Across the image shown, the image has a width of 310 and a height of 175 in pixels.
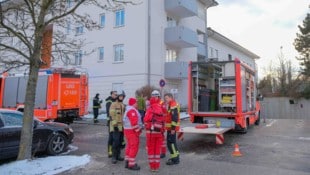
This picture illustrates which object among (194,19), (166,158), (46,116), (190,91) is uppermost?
(194,19)

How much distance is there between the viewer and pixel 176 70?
25812mm

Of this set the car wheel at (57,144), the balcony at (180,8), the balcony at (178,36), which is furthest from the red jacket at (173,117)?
the balcony at (180,8)

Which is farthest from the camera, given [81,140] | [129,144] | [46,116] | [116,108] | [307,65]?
[307,65]

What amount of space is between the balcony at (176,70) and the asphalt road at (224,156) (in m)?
12.6

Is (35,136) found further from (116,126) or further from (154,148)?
(154,148)

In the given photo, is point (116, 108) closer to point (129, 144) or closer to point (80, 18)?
point (129, 144)

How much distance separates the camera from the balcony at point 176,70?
2569cm

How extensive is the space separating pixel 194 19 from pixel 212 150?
2347 cm

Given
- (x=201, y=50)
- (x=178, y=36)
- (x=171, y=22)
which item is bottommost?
(x=178, y=36)

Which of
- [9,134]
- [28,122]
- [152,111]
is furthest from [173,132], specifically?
[9,134]

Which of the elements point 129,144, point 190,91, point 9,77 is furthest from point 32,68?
point 9,77

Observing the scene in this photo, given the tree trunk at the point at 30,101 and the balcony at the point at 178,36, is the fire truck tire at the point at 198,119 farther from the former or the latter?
the balcony at the point at 178,36

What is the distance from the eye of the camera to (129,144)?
24.7 ft

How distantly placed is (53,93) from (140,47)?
10.3 metres
